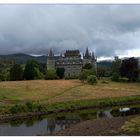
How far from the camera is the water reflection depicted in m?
41.6

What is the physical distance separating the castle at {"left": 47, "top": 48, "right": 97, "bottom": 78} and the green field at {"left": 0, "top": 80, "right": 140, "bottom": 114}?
16.6 metres

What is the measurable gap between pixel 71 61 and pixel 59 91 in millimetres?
41678

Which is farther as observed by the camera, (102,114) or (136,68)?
(136,68)

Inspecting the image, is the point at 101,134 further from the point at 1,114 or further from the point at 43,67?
the point at 43,67

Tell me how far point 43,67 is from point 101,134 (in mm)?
66932

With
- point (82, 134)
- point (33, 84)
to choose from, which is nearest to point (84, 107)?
point (33, 84)

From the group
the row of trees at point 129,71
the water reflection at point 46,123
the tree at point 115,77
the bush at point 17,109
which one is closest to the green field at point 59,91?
the tree at point 115,77

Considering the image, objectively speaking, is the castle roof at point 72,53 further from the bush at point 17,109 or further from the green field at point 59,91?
the bush at point 17,109

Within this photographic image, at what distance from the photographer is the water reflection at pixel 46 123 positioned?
136 ft

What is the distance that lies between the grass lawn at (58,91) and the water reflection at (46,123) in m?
7.58

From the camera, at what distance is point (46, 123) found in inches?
1887

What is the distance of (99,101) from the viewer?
227ft

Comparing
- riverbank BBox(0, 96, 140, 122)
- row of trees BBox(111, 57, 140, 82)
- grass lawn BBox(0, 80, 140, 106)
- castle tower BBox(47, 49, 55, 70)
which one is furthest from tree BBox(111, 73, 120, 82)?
castle tower BBox(47, 49, 55, 70)

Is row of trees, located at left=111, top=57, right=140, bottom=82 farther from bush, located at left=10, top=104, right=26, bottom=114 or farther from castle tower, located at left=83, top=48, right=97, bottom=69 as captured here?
bush, located at left=10, top=104, right=26, bottom=114
